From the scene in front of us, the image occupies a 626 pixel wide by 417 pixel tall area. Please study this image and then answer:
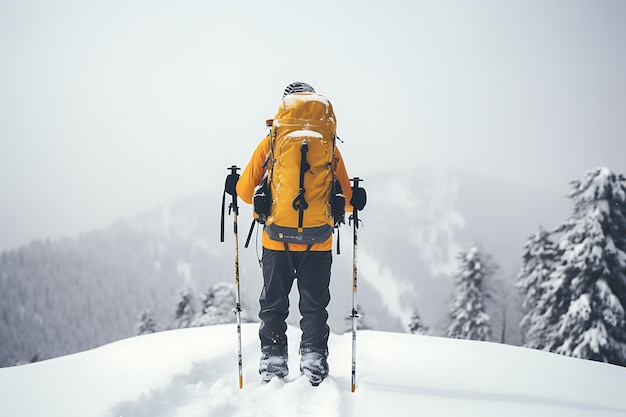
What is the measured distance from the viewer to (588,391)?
4281 millimetres

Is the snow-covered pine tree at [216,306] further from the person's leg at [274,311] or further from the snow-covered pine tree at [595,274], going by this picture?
the person's leg at [274,311]

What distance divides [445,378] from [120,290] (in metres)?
131

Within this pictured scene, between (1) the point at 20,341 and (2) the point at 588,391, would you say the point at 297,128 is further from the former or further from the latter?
(1) the point at 20,341

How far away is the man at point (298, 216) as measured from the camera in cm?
388

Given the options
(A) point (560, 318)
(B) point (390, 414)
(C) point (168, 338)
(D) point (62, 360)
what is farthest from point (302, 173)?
(A) point (560, 318)

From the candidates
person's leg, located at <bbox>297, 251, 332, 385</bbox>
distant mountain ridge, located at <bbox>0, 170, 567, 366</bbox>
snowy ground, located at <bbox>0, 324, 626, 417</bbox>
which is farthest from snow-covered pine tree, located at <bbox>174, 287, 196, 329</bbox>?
person's leg, located at <bbox>297, 251, 332, 385</bbox>

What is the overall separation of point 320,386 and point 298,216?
1875 mm

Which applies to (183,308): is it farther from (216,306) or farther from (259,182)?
(259,182)

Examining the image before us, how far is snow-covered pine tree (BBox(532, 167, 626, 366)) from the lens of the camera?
13594 mm

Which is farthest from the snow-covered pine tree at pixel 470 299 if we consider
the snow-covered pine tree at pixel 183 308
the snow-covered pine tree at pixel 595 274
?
the snow-covered pine tree at pixel 183 308

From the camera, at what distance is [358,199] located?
438cm

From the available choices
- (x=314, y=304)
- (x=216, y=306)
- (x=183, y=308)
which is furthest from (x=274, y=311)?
(x=183, y=308)

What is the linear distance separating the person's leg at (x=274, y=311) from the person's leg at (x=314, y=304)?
0.20 m

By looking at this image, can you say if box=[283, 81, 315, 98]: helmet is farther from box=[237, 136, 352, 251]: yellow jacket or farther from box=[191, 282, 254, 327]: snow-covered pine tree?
box=[191, 282, 254, 327]: snow-covered pine tree
